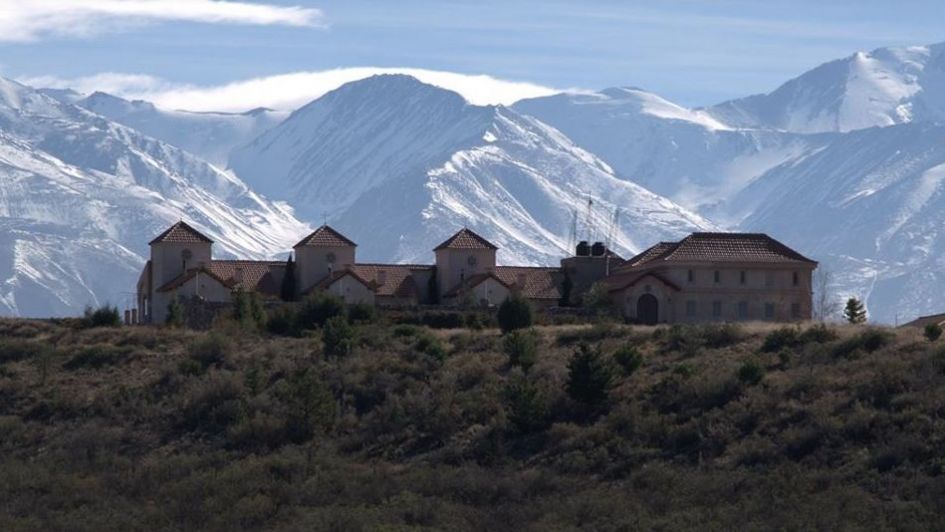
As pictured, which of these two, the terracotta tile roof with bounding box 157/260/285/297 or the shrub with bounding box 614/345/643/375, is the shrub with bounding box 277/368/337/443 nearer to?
the shrub with bounding box 614/345/643/375

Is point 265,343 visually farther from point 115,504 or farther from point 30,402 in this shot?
point 115,504

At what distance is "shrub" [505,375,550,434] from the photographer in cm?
7788

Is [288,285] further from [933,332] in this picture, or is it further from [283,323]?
[933,332]

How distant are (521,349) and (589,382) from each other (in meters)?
6.65

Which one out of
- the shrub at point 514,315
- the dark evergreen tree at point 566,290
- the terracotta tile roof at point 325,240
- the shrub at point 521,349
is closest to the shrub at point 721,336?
the shrub at point 521,349

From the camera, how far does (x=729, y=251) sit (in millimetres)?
104000

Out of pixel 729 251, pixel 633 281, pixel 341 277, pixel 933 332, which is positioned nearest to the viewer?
pixel 933 332

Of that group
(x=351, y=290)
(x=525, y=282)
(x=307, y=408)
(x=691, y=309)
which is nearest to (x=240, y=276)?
(x=351, y=290)

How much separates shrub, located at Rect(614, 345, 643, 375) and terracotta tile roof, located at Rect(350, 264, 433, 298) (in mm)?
23941

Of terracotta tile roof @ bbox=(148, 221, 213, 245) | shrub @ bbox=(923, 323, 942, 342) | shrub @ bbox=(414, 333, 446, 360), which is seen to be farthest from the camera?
terracotta tile roof @ bbox=(148, 221, 213, 245)

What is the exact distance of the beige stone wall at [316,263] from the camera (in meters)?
109

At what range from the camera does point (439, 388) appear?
82.6 meters

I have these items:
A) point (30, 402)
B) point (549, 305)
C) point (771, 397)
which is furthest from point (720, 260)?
point (30, 402)

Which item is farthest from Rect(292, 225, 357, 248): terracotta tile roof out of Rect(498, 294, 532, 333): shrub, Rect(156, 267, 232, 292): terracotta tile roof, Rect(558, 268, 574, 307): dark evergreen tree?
Rect(498, 294, 532, 333): shrub
